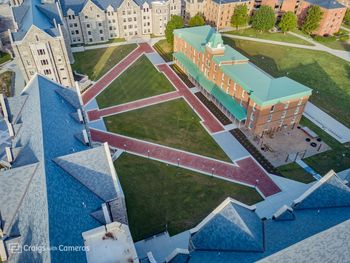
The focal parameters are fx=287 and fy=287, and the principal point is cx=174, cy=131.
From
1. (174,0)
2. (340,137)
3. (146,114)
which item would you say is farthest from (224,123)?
(174,0)

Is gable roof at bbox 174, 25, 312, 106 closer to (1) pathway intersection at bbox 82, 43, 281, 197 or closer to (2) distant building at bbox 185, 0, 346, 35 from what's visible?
(1) pathway intersection at bbox 82, 43, 281, 197

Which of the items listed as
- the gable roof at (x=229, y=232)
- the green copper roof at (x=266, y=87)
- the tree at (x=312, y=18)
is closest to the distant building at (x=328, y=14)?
the tree at (x=312, y=18)

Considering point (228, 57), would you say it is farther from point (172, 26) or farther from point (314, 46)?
point (314, 46)

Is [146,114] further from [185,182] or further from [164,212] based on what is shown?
[164,212]

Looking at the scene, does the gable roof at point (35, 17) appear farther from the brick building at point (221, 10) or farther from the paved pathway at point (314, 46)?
the paved pathway at point (314, 46)

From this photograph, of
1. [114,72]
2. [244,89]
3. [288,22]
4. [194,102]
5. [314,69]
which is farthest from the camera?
[288,22]

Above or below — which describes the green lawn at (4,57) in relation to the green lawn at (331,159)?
above
